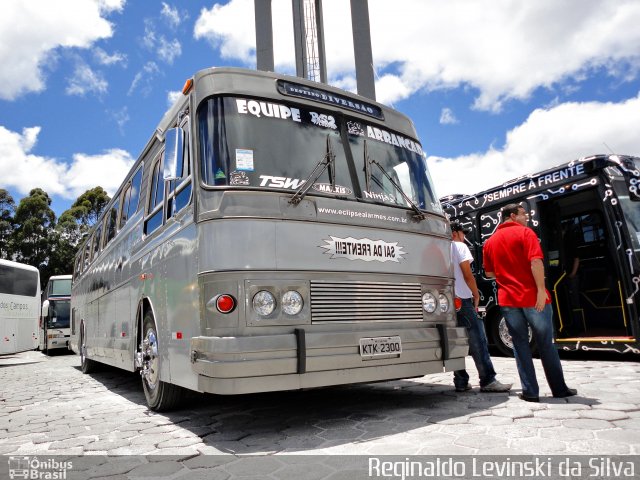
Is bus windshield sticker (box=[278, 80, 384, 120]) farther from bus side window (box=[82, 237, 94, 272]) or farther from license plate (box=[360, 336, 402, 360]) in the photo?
bus side window (box=[82, 237, 94, 272])

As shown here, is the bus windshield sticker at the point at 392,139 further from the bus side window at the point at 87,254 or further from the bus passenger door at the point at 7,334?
the bus passenger door at the point at 7,334

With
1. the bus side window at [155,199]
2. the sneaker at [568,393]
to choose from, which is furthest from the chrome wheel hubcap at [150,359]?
the sneaker at [568,393]

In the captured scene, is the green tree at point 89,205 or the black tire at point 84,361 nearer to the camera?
the black tire at point 84,361

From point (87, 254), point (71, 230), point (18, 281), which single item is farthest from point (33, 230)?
point (87, 254)

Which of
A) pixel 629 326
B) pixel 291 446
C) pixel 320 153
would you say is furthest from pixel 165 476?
pixel 629 326

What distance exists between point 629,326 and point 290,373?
586 centimetres

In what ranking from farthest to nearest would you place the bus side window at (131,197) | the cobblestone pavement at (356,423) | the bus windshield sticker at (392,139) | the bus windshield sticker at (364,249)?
the bus side window at (131,197), the bus windshield sticker at (392,139), the bus windshield sticker at (364,249), the cobblestone pavement at (356,423)

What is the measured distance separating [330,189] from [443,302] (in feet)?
5.16

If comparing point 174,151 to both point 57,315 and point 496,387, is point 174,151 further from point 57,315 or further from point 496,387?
point 57,315

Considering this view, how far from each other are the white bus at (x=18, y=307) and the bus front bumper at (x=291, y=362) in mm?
14615

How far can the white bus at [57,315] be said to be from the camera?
832 inches

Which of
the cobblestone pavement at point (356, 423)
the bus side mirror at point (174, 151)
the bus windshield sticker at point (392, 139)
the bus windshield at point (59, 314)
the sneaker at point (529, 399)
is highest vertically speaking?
the bus windshield sticker at point (392, 139)

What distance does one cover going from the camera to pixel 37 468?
11.6 feet

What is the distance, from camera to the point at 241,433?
4.22 meters
